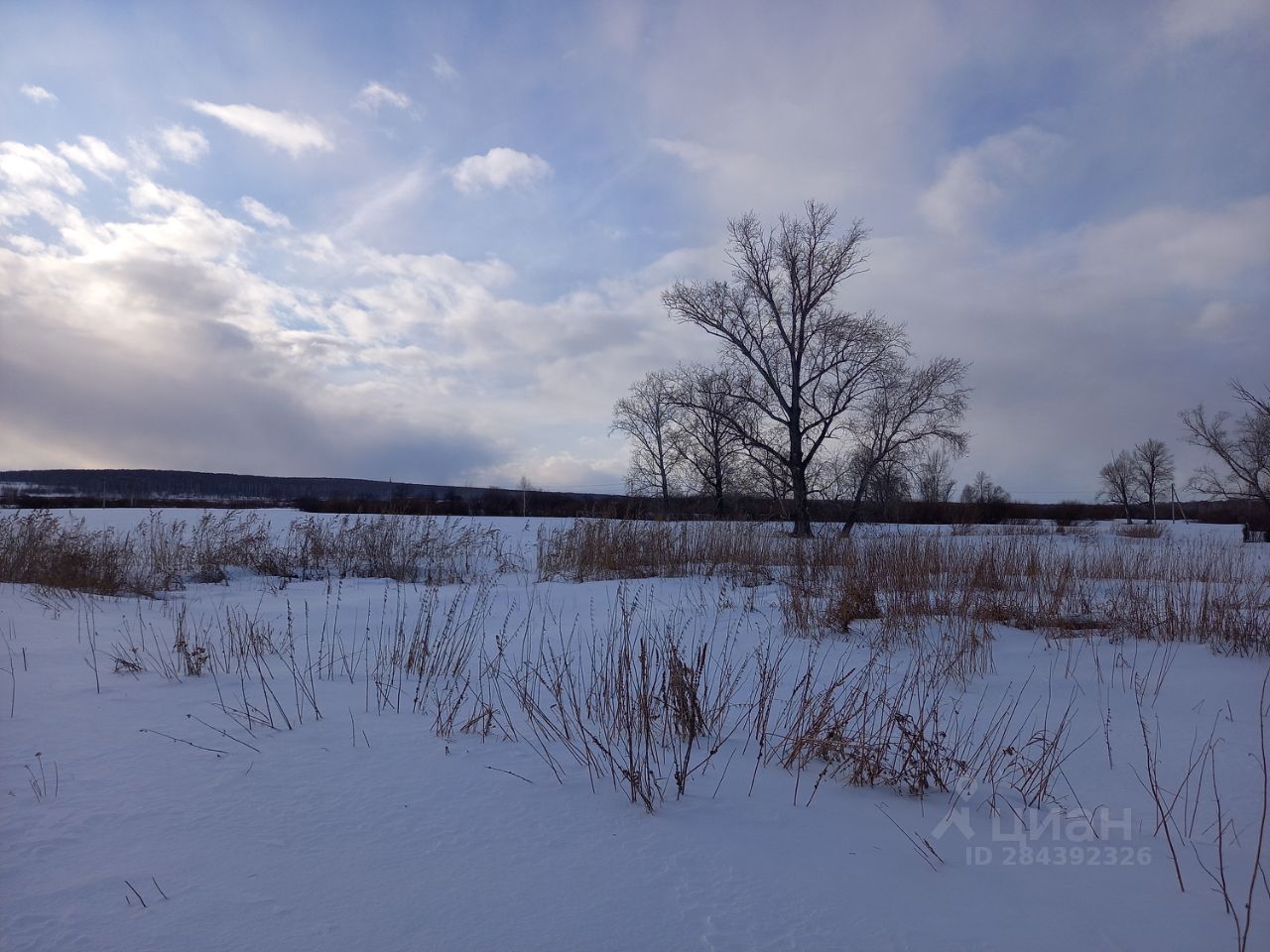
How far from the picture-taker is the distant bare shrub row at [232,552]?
1073 centimetres

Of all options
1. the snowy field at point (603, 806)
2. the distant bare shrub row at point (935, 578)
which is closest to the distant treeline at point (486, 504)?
the distant bare shrub row at point (935, 578)

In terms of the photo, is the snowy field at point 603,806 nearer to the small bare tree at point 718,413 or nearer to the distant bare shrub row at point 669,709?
the distant bare shrub row at point 669,709

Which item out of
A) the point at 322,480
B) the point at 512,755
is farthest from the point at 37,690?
the point at 322,480

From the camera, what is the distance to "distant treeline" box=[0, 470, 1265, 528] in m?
18.4

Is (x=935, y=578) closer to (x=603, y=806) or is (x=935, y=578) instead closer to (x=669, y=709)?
(x=669, y=709)

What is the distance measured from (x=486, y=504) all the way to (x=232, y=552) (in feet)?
80.9

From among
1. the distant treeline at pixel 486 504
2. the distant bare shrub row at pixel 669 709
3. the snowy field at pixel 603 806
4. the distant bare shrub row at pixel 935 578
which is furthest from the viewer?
the distant treeline at pixel 486 504

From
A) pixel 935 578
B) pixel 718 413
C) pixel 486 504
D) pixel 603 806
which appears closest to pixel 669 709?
pixel 603 806

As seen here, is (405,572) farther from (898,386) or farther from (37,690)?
(898,386)

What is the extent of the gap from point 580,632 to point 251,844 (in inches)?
190

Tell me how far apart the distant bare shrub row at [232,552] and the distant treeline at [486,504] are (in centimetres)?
194

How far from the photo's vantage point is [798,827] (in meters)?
2.78

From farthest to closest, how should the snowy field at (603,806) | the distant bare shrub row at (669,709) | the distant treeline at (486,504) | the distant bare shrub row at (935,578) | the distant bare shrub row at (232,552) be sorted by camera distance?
the distant treeline at (486,504) < the distant bare shrub row at (232,552) < the distant bare shrub row at (935,578) < the distant bare shrub row at (669,709) < the snowy field at (603,806)

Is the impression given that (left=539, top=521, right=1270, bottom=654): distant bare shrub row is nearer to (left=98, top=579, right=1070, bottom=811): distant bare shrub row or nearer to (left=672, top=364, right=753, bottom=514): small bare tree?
(left=98, top=579, right=1070, bottom=811): distant bare shrub row
